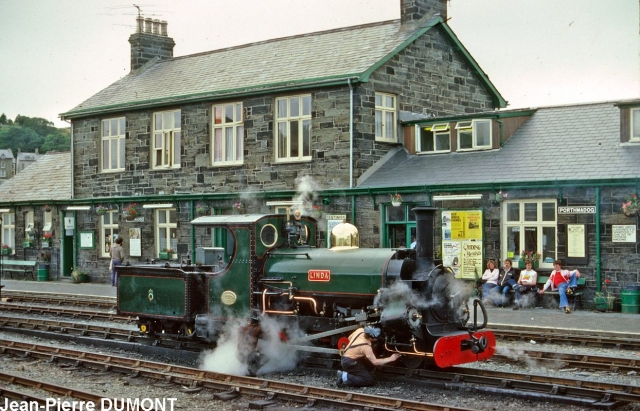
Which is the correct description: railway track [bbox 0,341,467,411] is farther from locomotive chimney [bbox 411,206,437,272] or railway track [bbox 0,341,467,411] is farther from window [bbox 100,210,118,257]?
window [bbox 100,210,118,257]

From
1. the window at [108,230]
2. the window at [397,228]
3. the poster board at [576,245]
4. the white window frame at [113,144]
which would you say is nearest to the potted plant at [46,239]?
the window at [108,230]

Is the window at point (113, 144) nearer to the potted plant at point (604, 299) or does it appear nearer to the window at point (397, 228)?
the window at point (397, 228)

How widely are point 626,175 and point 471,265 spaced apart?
4.08 m

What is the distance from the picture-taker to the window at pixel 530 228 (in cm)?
1856

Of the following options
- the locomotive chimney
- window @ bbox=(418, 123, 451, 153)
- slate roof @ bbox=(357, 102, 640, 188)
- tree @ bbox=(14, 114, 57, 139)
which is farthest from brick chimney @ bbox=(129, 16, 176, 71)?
tree @ bbox=(14, 114, 57, 139)

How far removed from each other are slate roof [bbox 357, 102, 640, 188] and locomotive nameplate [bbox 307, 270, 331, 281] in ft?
28.4

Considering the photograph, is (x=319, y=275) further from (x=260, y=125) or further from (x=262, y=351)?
(x=260, y=125)

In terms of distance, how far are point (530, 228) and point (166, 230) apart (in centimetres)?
1172

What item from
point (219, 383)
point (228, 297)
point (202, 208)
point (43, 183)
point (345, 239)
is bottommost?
point (219, 383)

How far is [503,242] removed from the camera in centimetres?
1906

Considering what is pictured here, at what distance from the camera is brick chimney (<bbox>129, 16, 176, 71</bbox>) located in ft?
99.7

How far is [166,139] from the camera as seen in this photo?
2598 cm

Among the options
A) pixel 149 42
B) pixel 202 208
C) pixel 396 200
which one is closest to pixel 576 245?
pixel 396 200

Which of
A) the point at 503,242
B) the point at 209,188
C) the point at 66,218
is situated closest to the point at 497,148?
the point at 503,242
